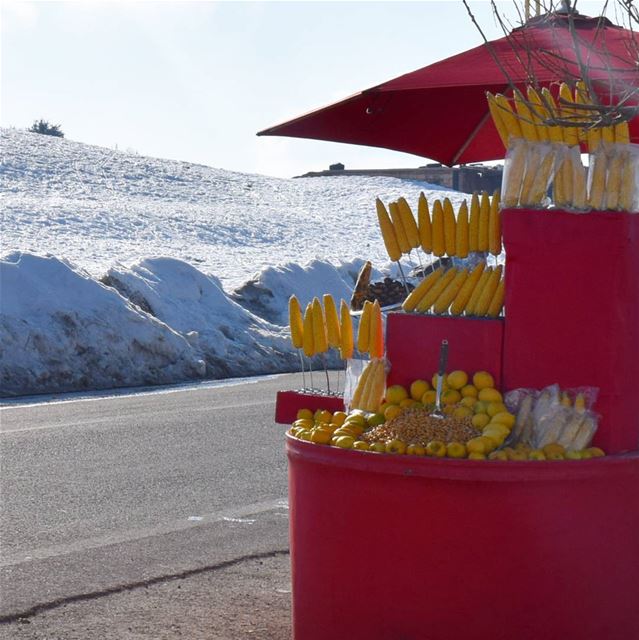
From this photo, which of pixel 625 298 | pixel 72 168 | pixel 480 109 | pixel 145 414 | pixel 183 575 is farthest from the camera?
pixel 72 168

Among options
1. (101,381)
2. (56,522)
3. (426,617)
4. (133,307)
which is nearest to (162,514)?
(56,522)

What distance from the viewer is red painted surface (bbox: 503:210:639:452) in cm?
536

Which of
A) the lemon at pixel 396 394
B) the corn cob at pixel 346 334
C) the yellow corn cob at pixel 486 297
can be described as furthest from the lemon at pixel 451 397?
the corn cob at pixel 346 334

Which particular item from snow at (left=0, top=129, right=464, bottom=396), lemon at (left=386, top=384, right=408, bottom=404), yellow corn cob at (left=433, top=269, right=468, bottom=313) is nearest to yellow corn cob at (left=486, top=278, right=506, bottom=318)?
yellow corn cob at (left=433, top=269, right=468, bottom=313)

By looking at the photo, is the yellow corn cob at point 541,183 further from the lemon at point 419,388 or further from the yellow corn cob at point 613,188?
the lemon at point 419,388

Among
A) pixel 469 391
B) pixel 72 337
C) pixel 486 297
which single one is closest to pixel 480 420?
pixel 469 391

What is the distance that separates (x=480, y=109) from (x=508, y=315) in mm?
2726

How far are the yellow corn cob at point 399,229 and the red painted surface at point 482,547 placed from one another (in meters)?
1.28

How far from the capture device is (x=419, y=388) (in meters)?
5.73

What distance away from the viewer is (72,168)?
48.4 m

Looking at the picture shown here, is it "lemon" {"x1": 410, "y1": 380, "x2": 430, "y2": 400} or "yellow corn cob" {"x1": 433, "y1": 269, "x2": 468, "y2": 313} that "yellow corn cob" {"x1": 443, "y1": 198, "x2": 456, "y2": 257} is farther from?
"lemon" {"x1": 410, "y1": 380, "x2": 430, "y2": 400}

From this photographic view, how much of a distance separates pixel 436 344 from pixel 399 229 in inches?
26.7

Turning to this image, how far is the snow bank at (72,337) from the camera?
16.5 m

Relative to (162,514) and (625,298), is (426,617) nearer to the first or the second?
(625,298)
